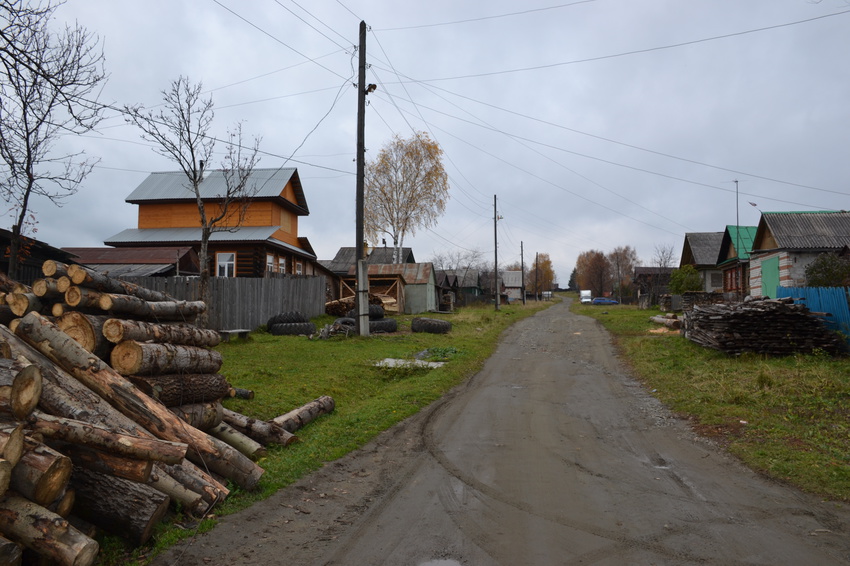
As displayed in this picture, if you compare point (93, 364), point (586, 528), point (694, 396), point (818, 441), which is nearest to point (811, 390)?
point (694, 396)

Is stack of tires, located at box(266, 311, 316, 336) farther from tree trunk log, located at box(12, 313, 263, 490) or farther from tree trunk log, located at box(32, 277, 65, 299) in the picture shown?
tree trunk log, located at box(12, 313, 263, 490)

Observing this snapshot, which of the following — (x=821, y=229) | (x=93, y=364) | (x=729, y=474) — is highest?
(x=821, y=229)

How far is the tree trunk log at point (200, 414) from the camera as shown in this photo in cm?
645

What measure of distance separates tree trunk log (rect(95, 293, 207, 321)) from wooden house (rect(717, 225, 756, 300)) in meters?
29.9

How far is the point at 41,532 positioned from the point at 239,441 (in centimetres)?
313

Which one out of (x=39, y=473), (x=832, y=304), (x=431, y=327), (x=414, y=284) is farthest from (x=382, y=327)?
(x=39, y=473)

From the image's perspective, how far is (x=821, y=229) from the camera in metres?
23.5

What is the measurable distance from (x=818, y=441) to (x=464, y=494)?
5049mm

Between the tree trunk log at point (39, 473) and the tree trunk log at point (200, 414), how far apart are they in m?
2.36

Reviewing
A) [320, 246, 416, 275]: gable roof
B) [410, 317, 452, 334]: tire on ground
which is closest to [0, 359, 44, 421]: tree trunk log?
[410, 317, 452, 334]: tire on ground

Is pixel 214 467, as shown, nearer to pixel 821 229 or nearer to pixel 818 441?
pixel 818 441

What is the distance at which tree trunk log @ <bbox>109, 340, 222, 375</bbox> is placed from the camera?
628 centimetres

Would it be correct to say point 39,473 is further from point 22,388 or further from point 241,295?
point 241,295

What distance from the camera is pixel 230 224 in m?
29.6
